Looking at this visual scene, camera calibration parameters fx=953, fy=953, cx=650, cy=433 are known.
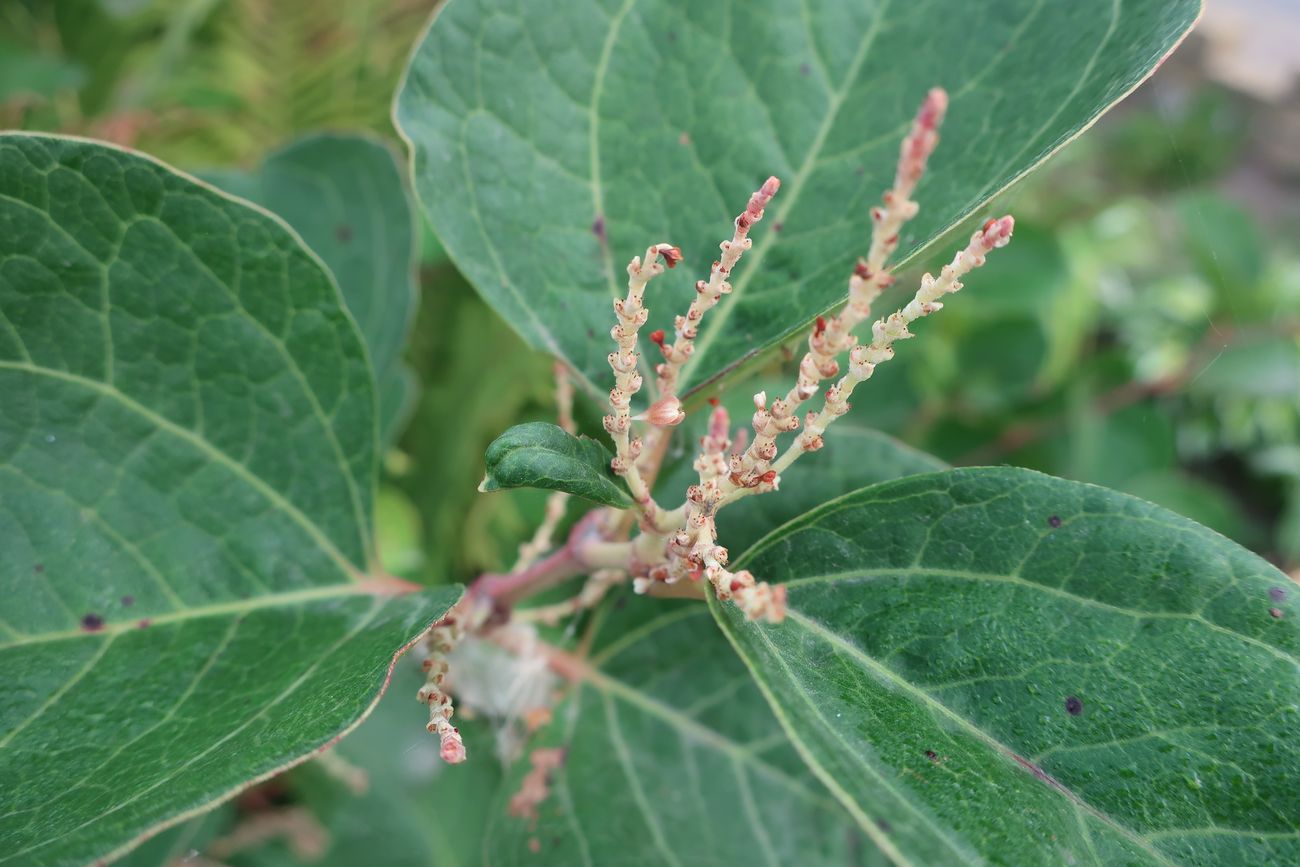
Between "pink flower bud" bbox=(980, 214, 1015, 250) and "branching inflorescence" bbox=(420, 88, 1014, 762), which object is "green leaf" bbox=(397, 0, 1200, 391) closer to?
"branching inflorescence" bbox=(420, 88, 1014, 762)

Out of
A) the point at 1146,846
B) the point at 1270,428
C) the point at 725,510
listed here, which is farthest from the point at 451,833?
the point at 1270,428

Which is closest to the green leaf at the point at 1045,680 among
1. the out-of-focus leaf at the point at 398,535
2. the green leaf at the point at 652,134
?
the green leaf at the point at 652,134

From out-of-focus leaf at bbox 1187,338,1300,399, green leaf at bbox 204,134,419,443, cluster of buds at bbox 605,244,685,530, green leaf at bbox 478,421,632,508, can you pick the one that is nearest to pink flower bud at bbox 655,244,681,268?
cluster of buds at bbox 605,244,685,530

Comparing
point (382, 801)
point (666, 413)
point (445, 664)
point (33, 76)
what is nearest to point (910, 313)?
point (666, 413)

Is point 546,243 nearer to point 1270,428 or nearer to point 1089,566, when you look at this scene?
point 1089,566

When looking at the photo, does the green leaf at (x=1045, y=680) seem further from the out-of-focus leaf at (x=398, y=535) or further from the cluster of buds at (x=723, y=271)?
the out-of-focus leaf at (x=398, y=535)

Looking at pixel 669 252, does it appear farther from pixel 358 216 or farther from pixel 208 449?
pixel 358 216
